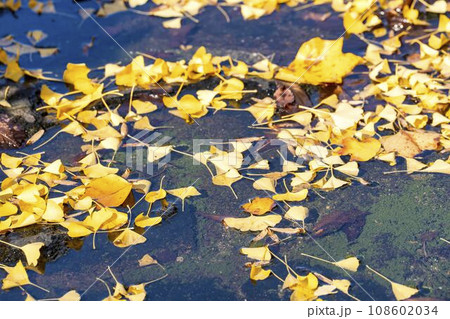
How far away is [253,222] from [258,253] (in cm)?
11

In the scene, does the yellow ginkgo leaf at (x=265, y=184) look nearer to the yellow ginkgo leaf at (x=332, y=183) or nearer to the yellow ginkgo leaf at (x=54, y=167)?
the yellow ginkgo leaf at (x=332, y=183)

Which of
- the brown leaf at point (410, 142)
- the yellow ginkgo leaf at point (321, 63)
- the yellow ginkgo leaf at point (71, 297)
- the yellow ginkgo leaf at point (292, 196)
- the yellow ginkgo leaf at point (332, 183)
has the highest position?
the yellow ginkgo leaf at point (321, 63)

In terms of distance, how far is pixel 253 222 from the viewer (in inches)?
69.6

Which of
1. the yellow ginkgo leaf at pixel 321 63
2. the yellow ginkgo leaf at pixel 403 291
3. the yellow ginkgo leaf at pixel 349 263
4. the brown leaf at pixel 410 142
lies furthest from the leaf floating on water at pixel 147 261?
the yellow ginkgo leaf at pixel 321 63

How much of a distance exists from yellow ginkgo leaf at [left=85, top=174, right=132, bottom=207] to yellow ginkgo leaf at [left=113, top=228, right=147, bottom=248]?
0.39 feet

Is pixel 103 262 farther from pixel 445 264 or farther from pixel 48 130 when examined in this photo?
pixel 445 264

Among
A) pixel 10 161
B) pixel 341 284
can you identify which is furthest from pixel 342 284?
pixel 10 161

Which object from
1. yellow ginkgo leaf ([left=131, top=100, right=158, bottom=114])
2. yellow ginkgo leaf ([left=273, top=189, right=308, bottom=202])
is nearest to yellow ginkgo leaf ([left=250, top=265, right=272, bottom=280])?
yellow ginkgo leaf ([left=273, top=189, right=308, bottom=202])

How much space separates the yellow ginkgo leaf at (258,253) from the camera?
168cm

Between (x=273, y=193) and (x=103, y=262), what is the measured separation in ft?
1.81

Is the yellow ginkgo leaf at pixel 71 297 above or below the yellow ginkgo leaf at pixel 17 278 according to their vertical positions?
below

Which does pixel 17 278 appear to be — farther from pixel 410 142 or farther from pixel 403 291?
pixel 410 142

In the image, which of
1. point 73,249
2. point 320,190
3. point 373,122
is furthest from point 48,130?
point 373,122

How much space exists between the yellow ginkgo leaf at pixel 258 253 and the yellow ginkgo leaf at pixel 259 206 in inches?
5.6
